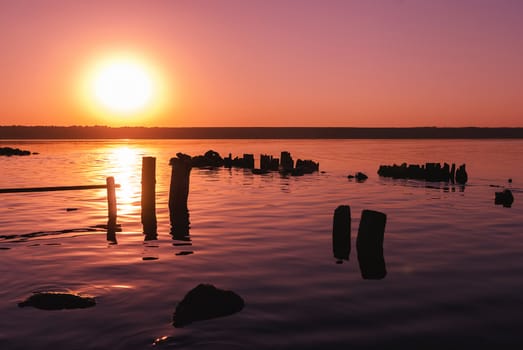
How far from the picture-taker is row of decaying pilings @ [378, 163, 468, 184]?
39531mm

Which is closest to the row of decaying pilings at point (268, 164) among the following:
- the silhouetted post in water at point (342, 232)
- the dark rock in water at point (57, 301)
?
the silhouetted post in water at point (342, 232)

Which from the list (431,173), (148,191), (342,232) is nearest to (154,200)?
(148,191)

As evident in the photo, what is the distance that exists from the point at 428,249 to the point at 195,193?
1907 centimetres

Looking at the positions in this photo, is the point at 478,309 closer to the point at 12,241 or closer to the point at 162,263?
the point at 162,263

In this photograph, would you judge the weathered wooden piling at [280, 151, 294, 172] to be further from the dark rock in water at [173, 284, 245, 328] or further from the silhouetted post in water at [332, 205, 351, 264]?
the dark rock in water at [173, 284, 245, 328]

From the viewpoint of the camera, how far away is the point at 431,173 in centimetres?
4100

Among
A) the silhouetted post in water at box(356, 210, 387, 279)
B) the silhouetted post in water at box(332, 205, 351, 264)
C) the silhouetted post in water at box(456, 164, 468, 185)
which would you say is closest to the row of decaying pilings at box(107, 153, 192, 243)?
Result: the silhouetted post in water at box(332, 205, 351, 264)

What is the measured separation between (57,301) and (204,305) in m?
3.00

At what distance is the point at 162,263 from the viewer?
14430mm

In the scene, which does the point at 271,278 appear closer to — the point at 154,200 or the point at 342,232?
the point at 342,232

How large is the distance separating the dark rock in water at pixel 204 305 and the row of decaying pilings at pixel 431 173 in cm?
3240

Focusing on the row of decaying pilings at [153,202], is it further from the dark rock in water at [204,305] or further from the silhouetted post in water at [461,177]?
the silhouetted post in water at [461,177]

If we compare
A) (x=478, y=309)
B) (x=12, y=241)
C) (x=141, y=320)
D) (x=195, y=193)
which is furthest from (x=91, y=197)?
(x=478, y=309)

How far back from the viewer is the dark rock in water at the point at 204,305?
9.73 m
